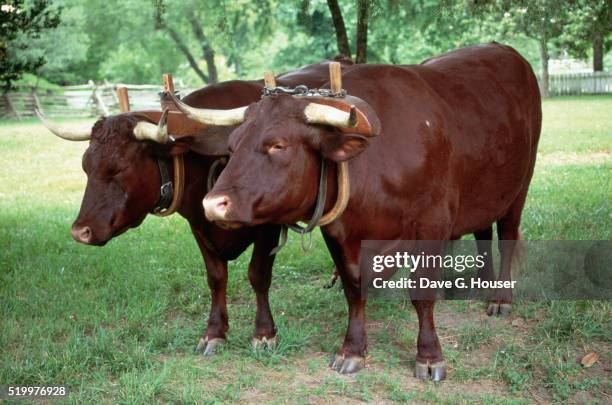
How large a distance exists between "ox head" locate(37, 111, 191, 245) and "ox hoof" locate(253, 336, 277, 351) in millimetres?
1173

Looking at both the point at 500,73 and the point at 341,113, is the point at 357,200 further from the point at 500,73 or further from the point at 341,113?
the point at 500,73

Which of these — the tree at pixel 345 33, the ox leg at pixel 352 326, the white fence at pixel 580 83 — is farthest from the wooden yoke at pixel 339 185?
the white fence at pixel 580 83

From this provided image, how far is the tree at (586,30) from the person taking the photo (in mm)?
6805

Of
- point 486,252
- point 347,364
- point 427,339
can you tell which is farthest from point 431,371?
point 486,252

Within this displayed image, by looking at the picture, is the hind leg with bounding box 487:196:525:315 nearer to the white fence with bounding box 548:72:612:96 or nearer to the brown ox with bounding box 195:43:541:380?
Answer: the brown ox with bounding box 195:43:541:380

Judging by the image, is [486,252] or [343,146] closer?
[343,146]

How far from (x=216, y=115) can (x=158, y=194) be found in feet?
2.40

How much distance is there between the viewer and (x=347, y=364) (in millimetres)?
4480

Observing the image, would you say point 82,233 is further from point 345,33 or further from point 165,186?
point 345,33

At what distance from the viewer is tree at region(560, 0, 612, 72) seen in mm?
6805

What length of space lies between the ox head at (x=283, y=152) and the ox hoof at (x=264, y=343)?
4.33ft

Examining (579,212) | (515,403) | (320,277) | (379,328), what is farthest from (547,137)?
(515,403)

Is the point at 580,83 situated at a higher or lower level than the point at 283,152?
lower

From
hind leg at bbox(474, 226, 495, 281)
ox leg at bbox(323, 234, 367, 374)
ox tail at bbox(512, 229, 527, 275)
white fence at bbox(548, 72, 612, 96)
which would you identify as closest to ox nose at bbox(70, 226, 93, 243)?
ox leg at bbox(323, 234, 367, 374)
